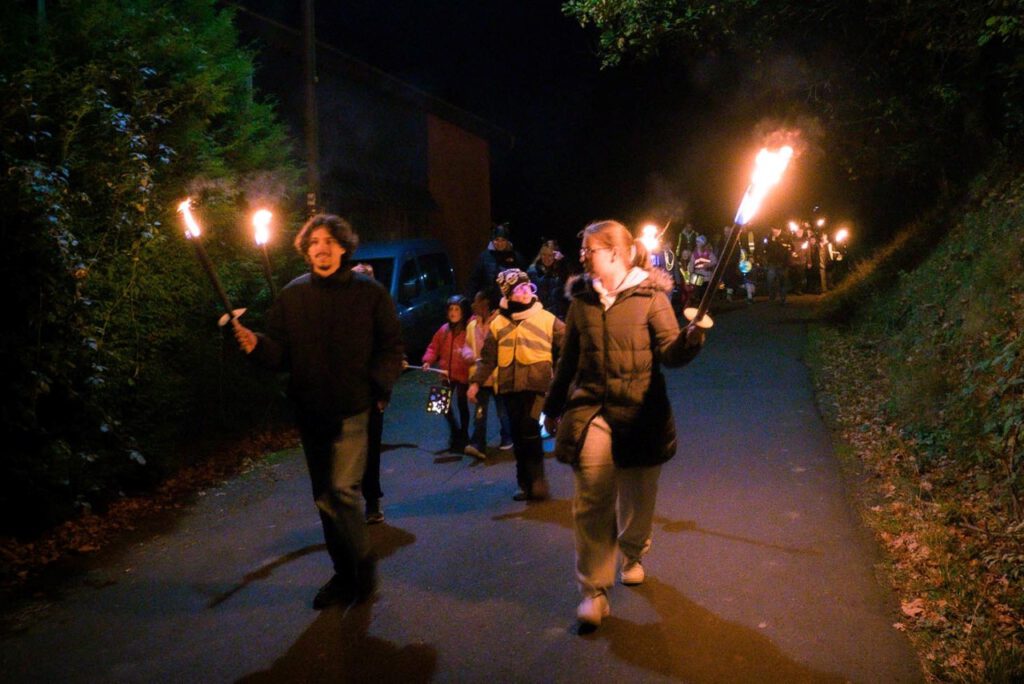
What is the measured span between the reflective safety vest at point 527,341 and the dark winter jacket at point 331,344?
199 centimetres

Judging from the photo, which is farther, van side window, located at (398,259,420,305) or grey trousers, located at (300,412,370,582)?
van side window, located at (398,259,420,305)

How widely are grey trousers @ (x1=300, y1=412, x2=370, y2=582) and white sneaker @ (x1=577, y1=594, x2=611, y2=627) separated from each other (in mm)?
1373

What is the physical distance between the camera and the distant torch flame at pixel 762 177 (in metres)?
3.90

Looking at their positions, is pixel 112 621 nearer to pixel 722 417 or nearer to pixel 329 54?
pixel 722 417

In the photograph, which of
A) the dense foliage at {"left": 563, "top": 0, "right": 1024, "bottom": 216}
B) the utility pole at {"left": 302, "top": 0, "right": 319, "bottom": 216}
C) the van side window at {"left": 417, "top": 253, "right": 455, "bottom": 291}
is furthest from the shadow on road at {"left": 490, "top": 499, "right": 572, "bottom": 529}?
the van side window at {"left": 417, "top": 253, "right": 455, "bottom": 291}

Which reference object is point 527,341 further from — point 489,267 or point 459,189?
point 459,189

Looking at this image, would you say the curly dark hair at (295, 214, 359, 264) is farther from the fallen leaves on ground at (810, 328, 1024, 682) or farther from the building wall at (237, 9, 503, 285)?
the building wall at (237, 9, 503, 285)

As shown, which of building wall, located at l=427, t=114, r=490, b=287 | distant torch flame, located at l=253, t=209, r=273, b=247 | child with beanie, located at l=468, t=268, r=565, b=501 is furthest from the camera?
building wall, located at l=427, t=114, r=490, b=287

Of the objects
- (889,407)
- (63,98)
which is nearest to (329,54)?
(63,98)

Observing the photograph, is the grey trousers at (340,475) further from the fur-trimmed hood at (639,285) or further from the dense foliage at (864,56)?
the dense foliage at (864,56)

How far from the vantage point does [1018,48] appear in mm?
11977

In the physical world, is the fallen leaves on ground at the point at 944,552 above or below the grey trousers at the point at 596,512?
below

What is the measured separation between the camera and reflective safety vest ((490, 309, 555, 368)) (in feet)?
23.0

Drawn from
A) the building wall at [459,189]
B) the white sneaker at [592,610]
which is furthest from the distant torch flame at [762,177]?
the building wall at [459,189]
